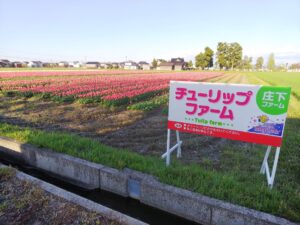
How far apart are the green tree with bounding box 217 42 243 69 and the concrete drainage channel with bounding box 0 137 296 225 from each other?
90027 mm

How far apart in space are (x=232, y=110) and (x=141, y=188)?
1.73 meters

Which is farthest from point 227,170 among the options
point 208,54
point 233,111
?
point 208,54

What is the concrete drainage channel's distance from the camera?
2363 mm

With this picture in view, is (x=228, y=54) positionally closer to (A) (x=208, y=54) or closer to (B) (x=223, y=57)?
(B) (x=223, y=57)

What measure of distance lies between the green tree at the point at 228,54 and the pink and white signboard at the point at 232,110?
3516 inches

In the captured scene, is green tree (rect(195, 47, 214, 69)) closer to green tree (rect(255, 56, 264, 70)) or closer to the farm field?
green tree (rect(255, 56, 264, 70))

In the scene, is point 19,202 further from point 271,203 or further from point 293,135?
point 293,135

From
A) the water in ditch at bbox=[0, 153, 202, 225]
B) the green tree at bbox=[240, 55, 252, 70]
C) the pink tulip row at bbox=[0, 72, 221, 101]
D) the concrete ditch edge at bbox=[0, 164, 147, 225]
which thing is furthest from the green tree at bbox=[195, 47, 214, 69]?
the concrete ditch edge at bbox=[0, 164, 147, 225]

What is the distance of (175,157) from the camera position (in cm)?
413

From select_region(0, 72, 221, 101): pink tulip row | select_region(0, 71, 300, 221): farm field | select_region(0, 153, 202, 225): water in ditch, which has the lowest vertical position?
select_region(0, 153, 202, 225): water in ditch

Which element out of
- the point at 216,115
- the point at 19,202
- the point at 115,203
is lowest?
the point at 115,203

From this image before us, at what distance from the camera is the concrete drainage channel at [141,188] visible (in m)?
2.36

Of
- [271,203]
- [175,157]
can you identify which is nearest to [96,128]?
[175,157]

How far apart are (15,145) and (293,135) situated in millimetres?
6569
